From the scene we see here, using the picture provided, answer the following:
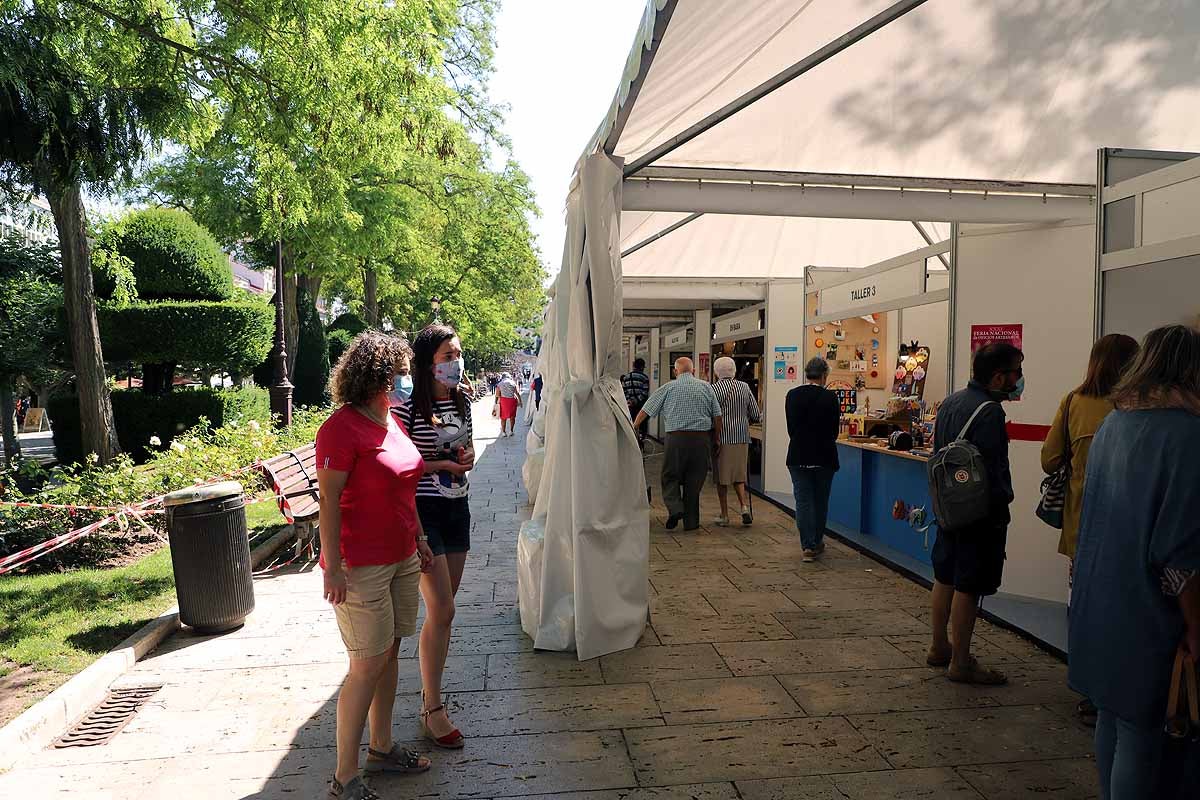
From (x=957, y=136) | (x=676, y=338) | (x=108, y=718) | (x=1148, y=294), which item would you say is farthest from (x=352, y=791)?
(x=676, y=338)

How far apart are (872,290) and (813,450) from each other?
72.3 inches

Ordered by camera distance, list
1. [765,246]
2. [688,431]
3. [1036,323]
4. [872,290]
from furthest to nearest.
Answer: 1. [765,246]
2. [688,431]
3. [872,290]
4. [1036,323]

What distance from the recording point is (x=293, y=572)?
688 cm

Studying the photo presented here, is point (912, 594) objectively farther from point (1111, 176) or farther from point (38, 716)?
point (38, 716)

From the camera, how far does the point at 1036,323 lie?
5.87 meters

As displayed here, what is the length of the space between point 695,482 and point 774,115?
4.35 meters

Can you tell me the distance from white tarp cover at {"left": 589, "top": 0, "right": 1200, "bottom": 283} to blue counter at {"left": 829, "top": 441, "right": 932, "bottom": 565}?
9.15 ft

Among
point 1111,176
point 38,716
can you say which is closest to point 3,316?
point 38,716

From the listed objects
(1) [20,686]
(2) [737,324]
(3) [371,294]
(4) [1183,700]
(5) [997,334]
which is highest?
(3) [371,294]

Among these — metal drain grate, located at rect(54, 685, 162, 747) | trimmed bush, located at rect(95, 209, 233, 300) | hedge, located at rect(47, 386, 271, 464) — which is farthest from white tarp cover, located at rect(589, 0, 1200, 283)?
hedge, located at rect(47, 386, 271, 464)

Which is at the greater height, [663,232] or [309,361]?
[663,232]

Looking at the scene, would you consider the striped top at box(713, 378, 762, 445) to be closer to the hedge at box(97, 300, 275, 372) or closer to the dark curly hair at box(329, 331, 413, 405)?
the dark curly hair at box(329, 331, 413, 405)

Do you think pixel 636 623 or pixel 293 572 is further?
pixel 293 572

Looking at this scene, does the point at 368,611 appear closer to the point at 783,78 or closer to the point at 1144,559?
the point at 1144,559
